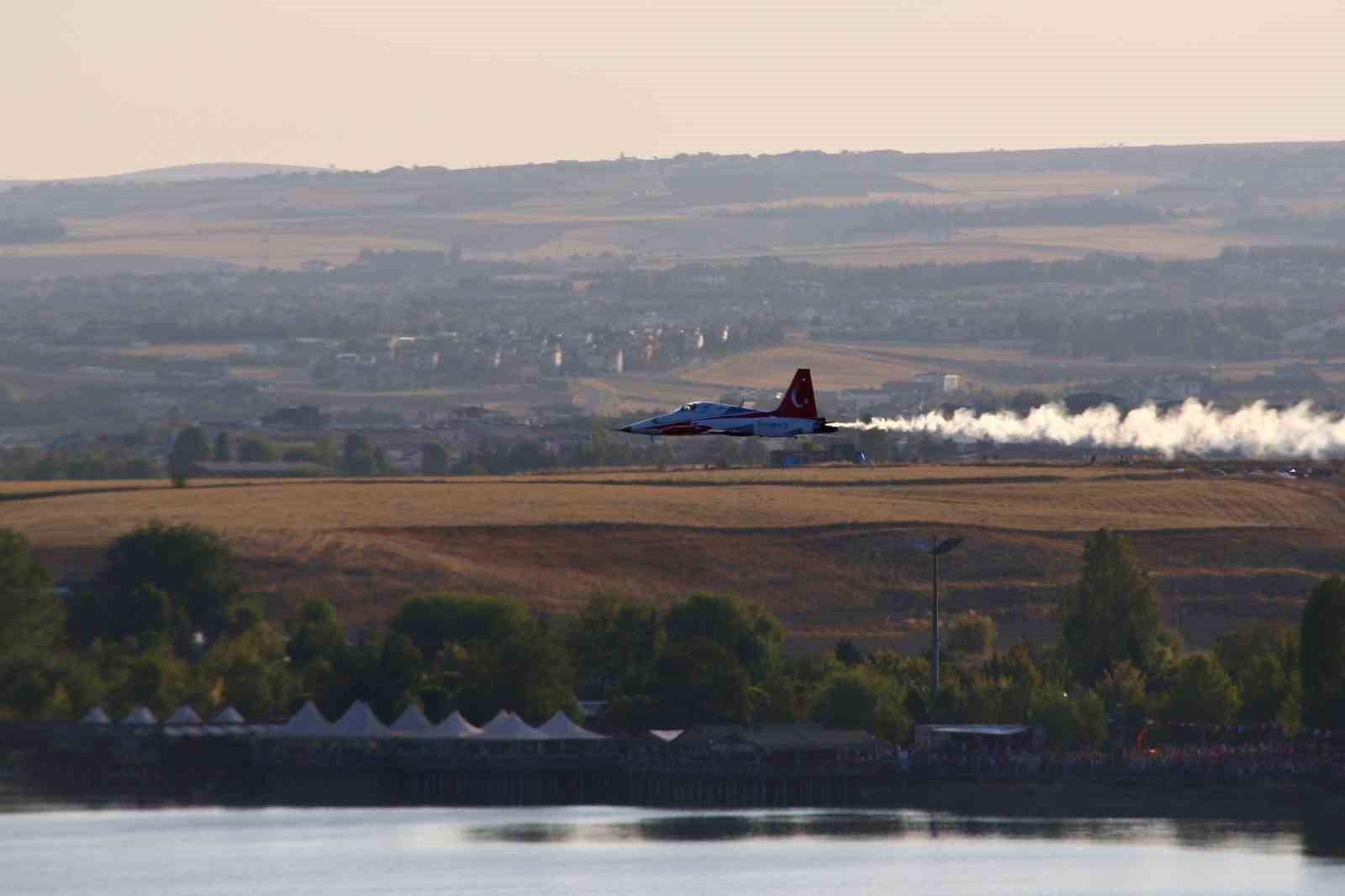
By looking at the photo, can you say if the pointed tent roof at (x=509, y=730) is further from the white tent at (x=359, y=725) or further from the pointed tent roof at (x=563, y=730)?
the white tent at (x=359, y=725)

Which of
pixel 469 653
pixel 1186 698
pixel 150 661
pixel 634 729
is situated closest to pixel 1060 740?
pixel 1186 698

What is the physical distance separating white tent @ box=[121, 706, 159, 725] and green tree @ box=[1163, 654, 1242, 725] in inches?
2161

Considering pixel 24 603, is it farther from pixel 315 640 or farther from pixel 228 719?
pixel 228 719

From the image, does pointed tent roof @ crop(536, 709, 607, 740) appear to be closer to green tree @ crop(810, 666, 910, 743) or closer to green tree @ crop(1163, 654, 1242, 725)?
green tree @ crop(810, 666, 910, 743)

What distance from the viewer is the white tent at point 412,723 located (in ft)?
553

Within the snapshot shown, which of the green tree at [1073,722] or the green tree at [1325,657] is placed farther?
the green tree at [1073,722]

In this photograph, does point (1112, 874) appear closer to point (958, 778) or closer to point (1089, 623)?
point (958, 778)

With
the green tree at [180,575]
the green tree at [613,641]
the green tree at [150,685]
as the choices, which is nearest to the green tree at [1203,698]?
the green tree at [613,641]

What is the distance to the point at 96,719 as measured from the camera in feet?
556

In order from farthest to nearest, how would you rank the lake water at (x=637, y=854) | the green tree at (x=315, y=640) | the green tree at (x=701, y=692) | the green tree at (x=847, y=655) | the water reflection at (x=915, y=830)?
1. the green tree at (x=847, y=655)
2. the green tree at (x=315, y=640)
3. the green tree at (x=701, y=692)
4. the water reflection at (x=915, y=830)
5. the lake water at (x=637, y=854)

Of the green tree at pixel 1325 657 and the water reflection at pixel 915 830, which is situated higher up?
the green tree at pixel 1325 657

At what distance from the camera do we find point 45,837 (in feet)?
500

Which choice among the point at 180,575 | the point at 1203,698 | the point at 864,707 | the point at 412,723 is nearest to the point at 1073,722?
the point at 1203,698

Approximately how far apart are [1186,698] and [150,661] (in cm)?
5693
